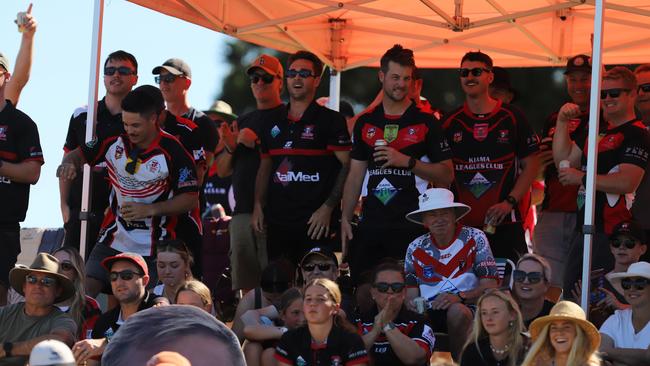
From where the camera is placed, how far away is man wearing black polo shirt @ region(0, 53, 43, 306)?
24.7 feet

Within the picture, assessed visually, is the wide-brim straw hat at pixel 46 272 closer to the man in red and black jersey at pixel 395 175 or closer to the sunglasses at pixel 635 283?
the man in red and black jersey at pixel 395 175

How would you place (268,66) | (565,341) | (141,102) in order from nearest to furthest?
(565,341) < (141,102) < (268,66)

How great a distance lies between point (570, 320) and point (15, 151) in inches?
159

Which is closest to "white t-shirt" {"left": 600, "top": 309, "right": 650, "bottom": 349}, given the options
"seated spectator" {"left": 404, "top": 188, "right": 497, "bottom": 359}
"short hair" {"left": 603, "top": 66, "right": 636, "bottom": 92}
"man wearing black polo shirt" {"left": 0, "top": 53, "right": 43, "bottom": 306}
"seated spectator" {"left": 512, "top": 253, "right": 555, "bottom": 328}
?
"seated spectator" {"left": 512, "top": 253, "right": 555, "bottom": 328}

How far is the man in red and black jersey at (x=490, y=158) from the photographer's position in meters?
7.88

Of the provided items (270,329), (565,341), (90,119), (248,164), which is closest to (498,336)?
(565,341)

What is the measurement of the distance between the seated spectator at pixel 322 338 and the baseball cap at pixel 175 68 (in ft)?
8.90

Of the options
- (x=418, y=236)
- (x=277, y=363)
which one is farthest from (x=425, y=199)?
(x=277, y=363)

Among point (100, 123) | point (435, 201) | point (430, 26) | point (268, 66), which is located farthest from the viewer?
point (430, 26)

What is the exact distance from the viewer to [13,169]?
749 centimetres

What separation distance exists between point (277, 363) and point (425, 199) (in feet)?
4.94

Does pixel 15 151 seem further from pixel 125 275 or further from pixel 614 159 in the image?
pixel 614 159

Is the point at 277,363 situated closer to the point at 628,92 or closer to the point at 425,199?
the point at 425,199

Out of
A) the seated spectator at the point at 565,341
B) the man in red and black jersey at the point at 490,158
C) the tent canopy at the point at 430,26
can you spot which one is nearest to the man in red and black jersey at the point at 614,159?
the man in red and black jersey at the point at 490,158
